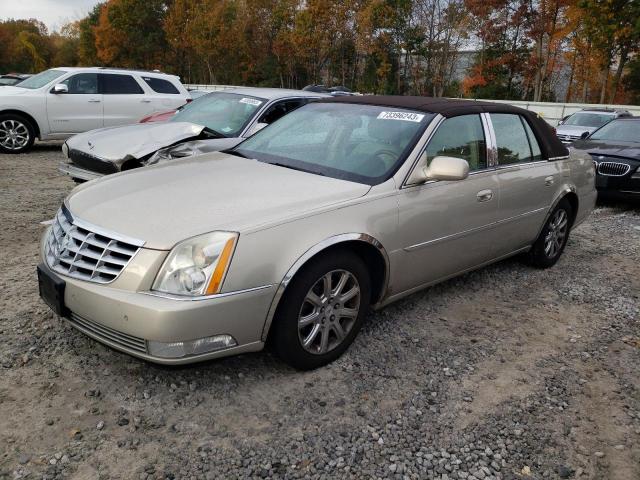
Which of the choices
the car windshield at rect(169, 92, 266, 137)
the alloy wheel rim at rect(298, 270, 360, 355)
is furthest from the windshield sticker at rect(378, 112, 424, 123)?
the car windshield at rect(169, 92, 266, 137)

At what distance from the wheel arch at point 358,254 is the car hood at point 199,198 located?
214 millimetres

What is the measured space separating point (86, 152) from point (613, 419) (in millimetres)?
5708

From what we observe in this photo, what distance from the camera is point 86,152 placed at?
6.25 m

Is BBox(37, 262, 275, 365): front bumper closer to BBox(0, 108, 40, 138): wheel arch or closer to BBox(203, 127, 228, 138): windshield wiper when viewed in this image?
BBox(203, 127, 228, 138): windshield wiper

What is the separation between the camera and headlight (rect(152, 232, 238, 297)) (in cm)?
260

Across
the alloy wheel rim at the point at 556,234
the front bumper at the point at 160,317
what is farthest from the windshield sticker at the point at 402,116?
the alloy wheel rim at the point at 556,234

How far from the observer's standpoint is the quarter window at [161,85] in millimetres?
11404

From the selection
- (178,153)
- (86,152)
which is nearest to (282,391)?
(178,153)

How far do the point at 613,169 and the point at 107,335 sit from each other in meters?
8.03

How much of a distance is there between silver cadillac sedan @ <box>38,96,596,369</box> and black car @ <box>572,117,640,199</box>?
4384 mm

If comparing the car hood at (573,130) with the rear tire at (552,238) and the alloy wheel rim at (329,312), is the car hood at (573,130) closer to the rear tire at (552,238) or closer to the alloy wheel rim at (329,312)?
the rear tire at (552,238)

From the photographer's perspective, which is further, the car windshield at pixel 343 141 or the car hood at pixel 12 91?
the car hood at pixel 12 91

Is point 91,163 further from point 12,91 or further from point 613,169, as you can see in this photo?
point 613,169

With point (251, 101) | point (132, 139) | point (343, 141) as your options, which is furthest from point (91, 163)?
point (343, 141)
